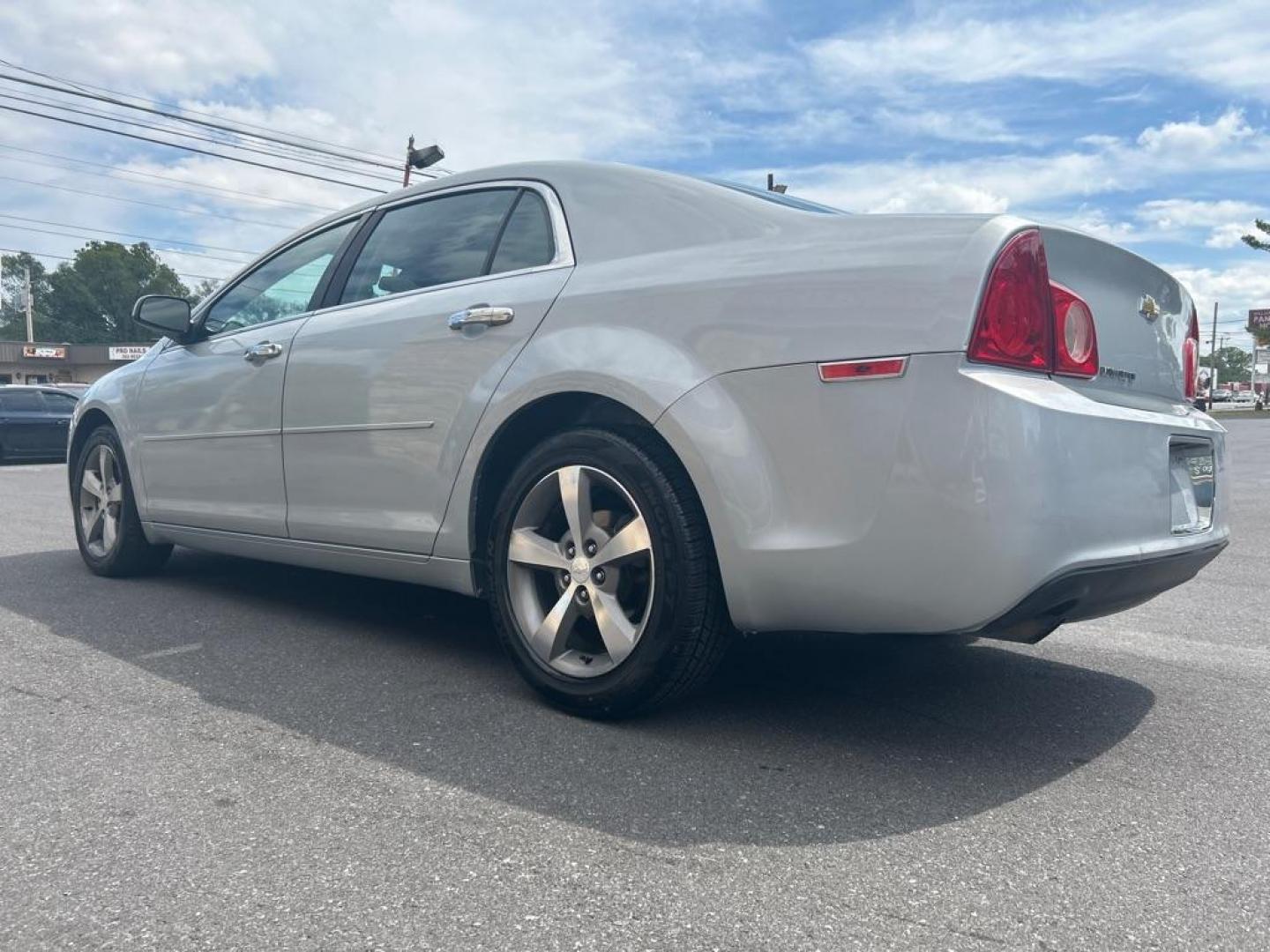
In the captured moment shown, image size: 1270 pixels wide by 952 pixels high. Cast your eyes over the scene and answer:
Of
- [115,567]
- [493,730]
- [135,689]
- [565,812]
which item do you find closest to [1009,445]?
[565,812]

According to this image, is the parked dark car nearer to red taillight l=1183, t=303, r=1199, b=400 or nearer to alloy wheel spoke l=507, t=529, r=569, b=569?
alloy wheel spoke l=507, t=529, r=569, b=569

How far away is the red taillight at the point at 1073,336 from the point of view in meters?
2.42

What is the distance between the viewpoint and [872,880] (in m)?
1.92

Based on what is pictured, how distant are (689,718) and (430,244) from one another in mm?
1828

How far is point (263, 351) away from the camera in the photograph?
396 cm

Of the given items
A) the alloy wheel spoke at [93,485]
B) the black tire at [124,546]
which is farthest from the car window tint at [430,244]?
the alloy wheel spoke at [93,485]

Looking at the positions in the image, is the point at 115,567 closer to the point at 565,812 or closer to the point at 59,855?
the point at 59,855

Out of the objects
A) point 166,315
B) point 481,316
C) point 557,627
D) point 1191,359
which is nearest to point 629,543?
point 557,627

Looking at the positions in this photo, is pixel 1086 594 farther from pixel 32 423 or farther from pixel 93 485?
pixel 32 423

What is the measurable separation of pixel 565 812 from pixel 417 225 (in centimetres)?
224

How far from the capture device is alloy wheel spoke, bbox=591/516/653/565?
2652 mm

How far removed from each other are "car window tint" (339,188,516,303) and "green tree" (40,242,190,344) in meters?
93.2

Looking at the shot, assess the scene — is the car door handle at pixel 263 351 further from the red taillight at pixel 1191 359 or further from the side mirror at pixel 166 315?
the red taillight at pixel 1191 359

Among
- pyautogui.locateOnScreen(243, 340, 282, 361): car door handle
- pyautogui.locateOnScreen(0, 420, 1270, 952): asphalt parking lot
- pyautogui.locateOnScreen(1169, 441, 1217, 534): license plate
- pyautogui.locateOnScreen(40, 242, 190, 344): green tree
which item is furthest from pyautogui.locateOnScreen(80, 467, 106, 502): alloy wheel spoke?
pyautogui.locateOnScreen(40, 242, 190, 344): green tree
